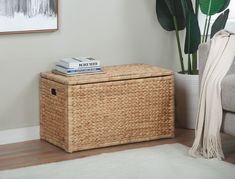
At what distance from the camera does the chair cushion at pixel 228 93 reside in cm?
359

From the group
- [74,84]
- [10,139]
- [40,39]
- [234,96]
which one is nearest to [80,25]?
[40,39]

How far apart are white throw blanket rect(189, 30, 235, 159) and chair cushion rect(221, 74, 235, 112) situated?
3 cm

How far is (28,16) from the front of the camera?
4.00 m

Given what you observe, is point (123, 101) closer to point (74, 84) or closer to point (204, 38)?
point (74, 84)

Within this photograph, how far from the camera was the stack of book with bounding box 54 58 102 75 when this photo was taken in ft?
13.0

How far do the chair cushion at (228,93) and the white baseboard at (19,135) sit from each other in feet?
4.29

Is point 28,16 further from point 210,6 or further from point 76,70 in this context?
point 210,6

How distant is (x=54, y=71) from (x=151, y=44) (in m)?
0.85

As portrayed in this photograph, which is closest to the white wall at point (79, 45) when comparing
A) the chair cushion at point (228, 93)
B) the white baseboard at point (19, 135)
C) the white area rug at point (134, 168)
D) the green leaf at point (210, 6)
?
the white baseboard at point (19, 135)

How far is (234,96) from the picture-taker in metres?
3.57

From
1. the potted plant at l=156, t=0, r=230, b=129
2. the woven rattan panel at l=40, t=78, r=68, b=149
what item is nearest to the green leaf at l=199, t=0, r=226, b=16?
the potted plant at l=156, t=0, r=230, b=129

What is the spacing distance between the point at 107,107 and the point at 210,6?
1.07 meters

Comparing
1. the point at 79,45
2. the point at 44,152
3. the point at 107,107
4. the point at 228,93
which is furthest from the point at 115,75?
the point at 228,93

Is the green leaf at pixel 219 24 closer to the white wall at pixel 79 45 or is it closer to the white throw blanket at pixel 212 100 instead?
the white wall at pixel 79 45
